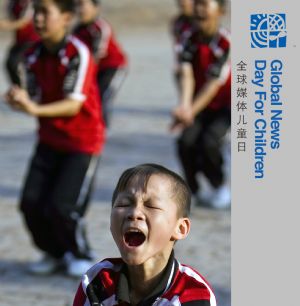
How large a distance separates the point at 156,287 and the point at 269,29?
0.77m

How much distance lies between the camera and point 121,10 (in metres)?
24.8

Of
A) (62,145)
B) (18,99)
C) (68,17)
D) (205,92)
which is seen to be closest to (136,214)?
(18,99)

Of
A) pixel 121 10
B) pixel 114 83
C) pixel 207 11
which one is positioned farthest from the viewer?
pixel 121 10

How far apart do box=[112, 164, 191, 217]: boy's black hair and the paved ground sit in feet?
8.71

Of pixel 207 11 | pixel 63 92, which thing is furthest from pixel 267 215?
pixel 207 11

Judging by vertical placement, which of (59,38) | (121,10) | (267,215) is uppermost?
(267,215)

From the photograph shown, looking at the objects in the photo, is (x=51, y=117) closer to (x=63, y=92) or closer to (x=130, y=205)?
(x=63, y=92)

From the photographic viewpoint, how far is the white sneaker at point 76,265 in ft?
19.1

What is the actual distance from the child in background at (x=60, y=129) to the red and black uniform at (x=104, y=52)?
3268mm

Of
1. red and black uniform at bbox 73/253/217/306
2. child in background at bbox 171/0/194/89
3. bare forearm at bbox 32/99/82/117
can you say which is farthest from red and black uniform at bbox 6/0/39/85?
red and black uniform at bbox 73/253/217/306

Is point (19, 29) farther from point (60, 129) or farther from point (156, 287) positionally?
point (156, 287)

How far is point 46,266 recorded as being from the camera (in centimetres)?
593

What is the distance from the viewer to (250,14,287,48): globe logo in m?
2.60

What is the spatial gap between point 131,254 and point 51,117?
122 inches
